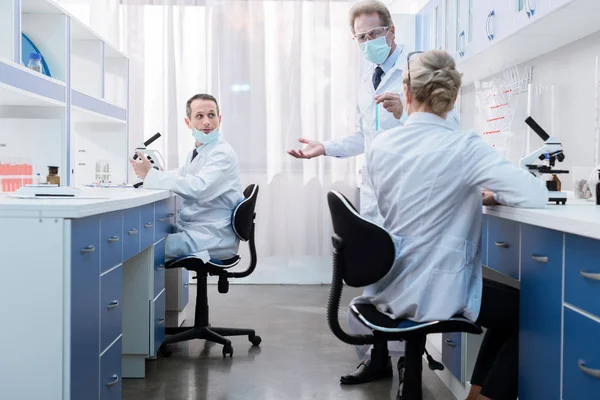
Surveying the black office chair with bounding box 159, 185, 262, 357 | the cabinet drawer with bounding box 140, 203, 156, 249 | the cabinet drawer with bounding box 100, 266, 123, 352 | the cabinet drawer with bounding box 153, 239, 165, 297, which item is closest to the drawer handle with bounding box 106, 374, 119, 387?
the cabinet drawer with bounding box 100, 266, 123, 352

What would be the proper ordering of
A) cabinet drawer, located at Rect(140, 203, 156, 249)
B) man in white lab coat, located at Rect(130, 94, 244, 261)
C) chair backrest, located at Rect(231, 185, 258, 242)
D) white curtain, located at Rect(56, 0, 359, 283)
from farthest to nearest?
white curtain, located at Rect(56, 0, 359, 283)
chair backrest, located at Rect(231, 185, 258, 242)
man in white lab coat, located at Rect(130, 94, 244, 261)
cabinet drawer, located at Rect(140, 203, 156, 249)

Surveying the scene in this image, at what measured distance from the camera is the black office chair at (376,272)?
5.71 feet

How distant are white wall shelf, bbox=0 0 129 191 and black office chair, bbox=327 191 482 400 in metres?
1.54

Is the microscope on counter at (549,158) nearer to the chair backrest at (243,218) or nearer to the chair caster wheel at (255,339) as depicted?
the chair backrest at (243,218)

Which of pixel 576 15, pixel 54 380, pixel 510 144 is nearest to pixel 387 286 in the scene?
pixel 54 380

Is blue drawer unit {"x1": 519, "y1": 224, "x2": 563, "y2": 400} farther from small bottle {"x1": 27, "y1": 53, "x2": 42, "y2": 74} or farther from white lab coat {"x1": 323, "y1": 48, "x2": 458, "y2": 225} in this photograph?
small bottle {"x1": 27, "y1": 53, "x2": 42, "y2": 74}

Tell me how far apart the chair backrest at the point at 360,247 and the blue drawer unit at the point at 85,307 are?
0.70 meters

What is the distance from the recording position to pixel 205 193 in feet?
10.6

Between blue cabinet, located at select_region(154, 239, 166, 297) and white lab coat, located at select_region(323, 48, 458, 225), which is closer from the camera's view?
white lab coat, located at select_region(323, 48, 458, 225)

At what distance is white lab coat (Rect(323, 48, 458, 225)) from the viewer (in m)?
2.73

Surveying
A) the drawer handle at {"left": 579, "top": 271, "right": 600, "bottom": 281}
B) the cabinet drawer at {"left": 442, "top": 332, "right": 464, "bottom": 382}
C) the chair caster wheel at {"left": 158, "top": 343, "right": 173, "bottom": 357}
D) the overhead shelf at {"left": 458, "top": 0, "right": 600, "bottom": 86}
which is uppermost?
the overhead shelf at {"left": 458, "top": 0, "right": 600, "bottom": 86}

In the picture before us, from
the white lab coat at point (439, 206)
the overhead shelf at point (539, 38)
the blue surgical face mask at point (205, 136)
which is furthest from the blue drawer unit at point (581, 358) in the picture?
the blue surgical face mask at point (205, 136)

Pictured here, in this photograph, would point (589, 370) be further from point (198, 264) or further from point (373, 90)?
point (198, 264)

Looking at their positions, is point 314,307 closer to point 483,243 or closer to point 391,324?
point 483,243
